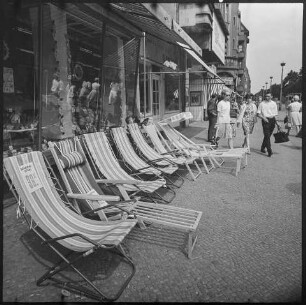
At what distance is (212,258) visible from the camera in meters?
3.11

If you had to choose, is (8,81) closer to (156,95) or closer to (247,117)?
(247,117)

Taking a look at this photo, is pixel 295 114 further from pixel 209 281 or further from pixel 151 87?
pixel 209 281

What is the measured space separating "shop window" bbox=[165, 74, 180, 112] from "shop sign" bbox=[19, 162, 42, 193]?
453 inches

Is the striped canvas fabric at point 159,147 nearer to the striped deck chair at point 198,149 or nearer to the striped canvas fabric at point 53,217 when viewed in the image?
the striped deck chair at point 198,149

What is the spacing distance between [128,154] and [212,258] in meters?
2.83

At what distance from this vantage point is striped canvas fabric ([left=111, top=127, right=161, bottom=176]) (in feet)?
16.9

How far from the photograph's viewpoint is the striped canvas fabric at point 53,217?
270 cm

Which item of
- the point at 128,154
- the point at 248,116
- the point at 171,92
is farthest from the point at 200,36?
the point at 128,154

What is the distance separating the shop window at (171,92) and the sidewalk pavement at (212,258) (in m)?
9.84

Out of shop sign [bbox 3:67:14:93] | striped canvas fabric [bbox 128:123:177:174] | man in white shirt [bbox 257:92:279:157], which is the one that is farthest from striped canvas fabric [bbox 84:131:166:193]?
man in white shirt [bbox 257:92:279:157]

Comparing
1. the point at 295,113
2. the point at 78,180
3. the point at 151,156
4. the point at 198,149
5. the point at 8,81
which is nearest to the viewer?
the point at 78,180

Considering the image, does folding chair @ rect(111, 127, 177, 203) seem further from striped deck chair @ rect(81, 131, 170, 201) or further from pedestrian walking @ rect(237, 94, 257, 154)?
pedestrian walking @ rect(237, 94, 257, 154)

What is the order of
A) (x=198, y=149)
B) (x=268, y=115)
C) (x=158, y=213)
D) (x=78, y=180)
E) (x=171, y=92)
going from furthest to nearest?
(x=171, y=92) → (x=268, y=115) → (x=198, y=149) → (x=78, y=180) → (x=158, y=213)

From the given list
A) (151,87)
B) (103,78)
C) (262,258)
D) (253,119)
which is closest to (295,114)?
(253,119)
